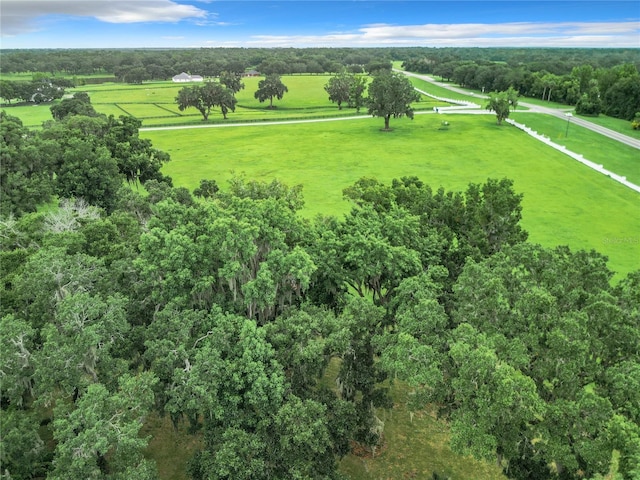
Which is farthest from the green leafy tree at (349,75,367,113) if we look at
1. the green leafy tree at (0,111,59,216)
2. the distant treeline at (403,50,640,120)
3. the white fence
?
the green leafy tree at (0,111,59,216)

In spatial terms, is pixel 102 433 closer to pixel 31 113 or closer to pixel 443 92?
pixel 31 113

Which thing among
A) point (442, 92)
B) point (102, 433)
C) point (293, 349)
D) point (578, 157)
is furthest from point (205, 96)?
point (102, 433)

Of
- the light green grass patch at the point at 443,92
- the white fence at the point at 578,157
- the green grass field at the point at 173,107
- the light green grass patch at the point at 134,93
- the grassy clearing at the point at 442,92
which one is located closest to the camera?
the white fence at the point at 578,157

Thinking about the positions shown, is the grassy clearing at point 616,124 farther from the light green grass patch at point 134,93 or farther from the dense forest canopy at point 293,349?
the light green grass patch at point 134,93

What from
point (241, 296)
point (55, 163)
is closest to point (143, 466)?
point (241, 296)

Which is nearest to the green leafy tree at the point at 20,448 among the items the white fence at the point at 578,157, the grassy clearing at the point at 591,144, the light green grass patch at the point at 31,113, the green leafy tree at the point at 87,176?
the green leafy tree at the point at 87,176

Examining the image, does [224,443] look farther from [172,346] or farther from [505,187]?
[505,187]
